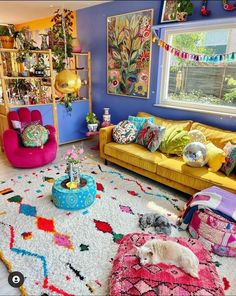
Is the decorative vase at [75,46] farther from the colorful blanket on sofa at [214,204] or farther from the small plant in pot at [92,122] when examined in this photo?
the colorful blanket on sofa at [214,204]

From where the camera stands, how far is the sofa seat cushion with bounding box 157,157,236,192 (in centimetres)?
A: 250

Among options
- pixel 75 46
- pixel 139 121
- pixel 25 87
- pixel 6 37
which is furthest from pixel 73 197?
pixel 75 46

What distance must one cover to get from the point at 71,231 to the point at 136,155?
1362mm

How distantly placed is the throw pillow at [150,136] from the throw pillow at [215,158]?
74 cm

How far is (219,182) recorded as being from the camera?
8.15 feet

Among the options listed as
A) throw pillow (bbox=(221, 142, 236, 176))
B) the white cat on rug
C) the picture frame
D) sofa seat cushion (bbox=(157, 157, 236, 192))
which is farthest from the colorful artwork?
the white cat on rug

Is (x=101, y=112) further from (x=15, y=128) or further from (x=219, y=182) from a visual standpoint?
(x=219, y=182)

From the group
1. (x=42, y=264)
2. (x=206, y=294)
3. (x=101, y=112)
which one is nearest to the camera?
(x=206, y=294)

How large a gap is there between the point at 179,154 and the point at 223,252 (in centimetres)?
139

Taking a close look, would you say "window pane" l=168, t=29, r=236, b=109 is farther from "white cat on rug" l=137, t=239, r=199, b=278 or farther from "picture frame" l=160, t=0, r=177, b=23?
"white cat on rug" l=137, t=239, r=199, b=278

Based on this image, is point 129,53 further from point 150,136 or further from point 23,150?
point 23,150

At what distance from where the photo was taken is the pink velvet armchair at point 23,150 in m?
3.43

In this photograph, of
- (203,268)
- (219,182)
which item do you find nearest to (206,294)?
(203,268)

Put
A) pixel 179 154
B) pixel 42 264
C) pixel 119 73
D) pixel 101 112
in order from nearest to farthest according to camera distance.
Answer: pixel 42 264 → pixel 179 154 → pixel 119 73 → pixel 101 112
